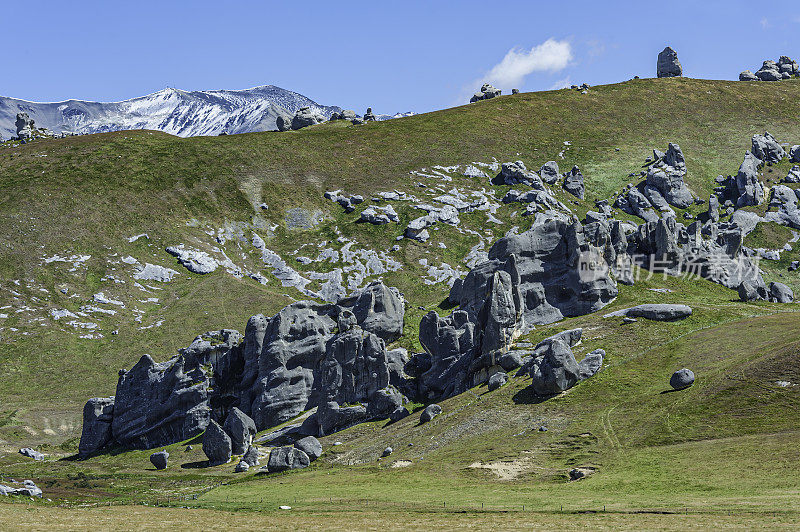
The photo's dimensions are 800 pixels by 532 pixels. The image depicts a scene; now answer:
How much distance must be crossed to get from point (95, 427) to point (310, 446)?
37700 mm

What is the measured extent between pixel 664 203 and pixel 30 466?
437 feet

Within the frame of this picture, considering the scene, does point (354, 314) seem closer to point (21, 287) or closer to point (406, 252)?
point (406, 252)

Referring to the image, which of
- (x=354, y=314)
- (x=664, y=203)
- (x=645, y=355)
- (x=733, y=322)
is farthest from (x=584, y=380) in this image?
(x=664, y=203)

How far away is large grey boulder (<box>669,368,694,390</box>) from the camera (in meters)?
73.7

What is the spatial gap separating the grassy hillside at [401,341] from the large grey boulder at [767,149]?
25.2 feet

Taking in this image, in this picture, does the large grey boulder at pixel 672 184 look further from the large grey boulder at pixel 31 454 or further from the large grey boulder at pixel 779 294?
the large grey boulder at pixel 31 454

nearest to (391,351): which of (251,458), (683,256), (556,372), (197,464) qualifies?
(251,458)

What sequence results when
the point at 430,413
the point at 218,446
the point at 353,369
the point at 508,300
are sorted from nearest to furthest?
the point at 430,413 < the point at 218,446 < the point at 353,369 < the point at 508,300

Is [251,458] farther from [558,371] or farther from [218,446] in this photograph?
[558,371]

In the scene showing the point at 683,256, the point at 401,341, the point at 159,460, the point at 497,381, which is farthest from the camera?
the point at 683,256

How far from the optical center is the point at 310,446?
82.6m

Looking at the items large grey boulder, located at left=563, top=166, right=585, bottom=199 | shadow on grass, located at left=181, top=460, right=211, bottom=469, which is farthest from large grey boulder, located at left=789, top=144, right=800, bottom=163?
shadow on grass, located at left=181, top=460, right=211, bottom=469

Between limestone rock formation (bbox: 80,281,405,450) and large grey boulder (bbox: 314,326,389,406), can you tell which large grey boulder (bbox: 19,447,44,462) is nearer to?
limestone rock formation (bbox: 80,281,405,450)

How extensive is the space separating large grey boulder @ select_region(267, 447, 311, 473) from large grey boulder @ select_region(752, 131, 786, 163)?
14158 centimetres
